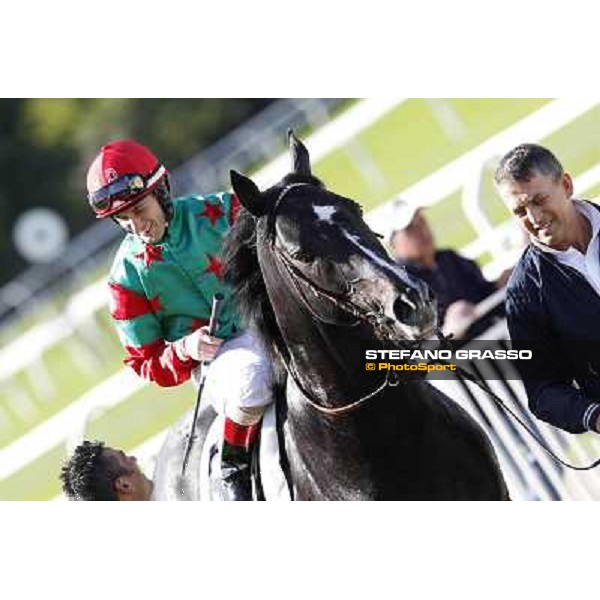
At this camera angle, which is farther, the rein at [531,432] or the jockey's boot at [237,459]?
the rein at [531,432]

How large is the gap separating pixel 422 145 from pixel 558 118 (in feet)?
1.56

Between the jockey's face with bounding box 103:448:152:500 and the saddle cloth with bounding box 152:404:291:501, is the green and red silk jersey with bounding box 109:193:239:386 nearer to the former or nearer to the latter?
the saddle cloth with bounding box 152:404:291:501

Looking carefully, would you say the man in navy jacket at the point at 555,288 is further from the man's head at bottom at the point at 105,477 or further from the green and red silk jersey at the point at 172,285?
the man's head at bottom at the point at 105,477

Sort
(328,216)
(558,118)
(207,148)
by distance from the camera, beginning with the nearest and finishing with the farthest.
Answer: (328,216) → (558,118) → (207,148)

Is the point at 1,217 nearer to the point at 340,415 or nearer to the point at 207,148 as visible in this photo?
the point at 207,148

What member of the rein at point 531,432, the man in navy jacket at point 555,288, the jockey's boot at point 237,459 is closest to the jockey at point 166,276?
the jockey's boot at point 237,459

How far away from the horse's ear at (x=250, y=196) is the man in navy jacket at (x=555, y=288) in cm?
89

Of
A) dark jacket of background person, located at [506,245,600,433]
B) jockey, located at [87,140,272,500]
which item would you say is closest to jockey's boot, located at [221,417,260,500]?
jockey, located at [87,140,272,500]

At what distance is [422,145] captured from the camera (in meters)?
4.56

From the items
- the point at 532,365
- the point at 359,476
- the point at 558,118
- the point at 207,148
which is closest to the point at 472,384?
the point at 532,365

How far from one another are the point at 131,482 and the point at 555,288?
169 centimetres

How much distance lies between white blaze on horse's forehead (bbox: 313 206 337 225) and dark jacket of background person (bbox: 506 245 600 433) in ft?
2.75

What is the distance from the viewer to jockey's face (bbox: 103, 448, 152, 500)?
15.8 feet

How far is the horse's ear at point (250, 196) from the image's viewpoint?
3.92 metres
